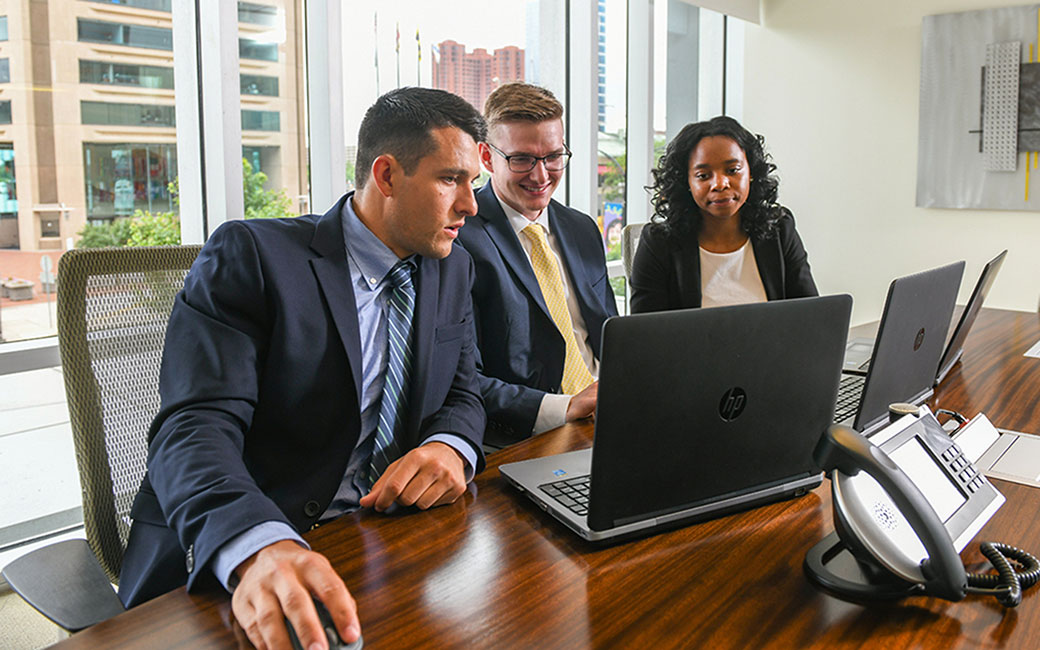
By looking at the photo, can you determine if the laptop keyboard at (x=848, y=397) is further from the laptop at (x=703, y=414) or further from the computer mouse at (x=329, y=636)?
the computer mouse at (x=329, y=636)

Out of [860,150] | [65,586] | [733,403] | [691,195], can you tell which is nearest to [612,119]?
[860,150]

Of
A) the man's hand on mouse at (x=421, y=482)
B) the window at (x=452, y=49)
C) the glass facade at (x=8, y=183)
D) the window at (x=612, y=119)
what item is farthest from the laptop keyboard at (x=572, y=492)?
the window at (x=612, y=119)

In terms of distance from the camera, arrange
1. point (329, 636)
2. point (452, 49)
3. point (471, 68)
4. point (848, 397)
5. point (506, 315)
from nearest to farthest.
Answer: point (329, 636) < point (848, 397) < point (506, 315) < point (452, 49) < point (471, 68)

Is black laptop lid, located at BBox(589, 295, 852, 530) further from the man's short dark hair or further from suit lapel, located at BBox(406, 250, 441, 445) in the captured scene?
the man's short dark hair

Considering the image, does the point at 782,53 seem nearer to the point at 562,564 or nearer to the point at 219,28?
the point at 219,28

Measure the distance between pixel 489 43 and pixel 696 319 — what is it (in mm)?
2815

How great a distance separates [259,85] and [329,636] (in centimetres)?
224

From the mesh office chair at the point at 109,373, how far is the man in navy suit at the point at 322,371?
0.40 feet

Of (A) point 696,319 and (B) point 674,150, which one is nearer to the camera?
(A) point 696,319

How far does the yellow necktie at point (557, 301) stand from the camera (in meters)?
1.98

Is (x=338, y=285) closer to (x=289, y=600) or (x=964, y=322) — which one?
(x=289, y=600)

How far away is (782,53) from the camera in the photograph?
A: 4863mm

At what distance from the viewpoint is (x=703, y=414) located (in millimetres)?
1026

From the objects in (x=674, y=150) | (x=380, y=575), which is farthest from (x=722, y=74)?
(x=380, y=575)
